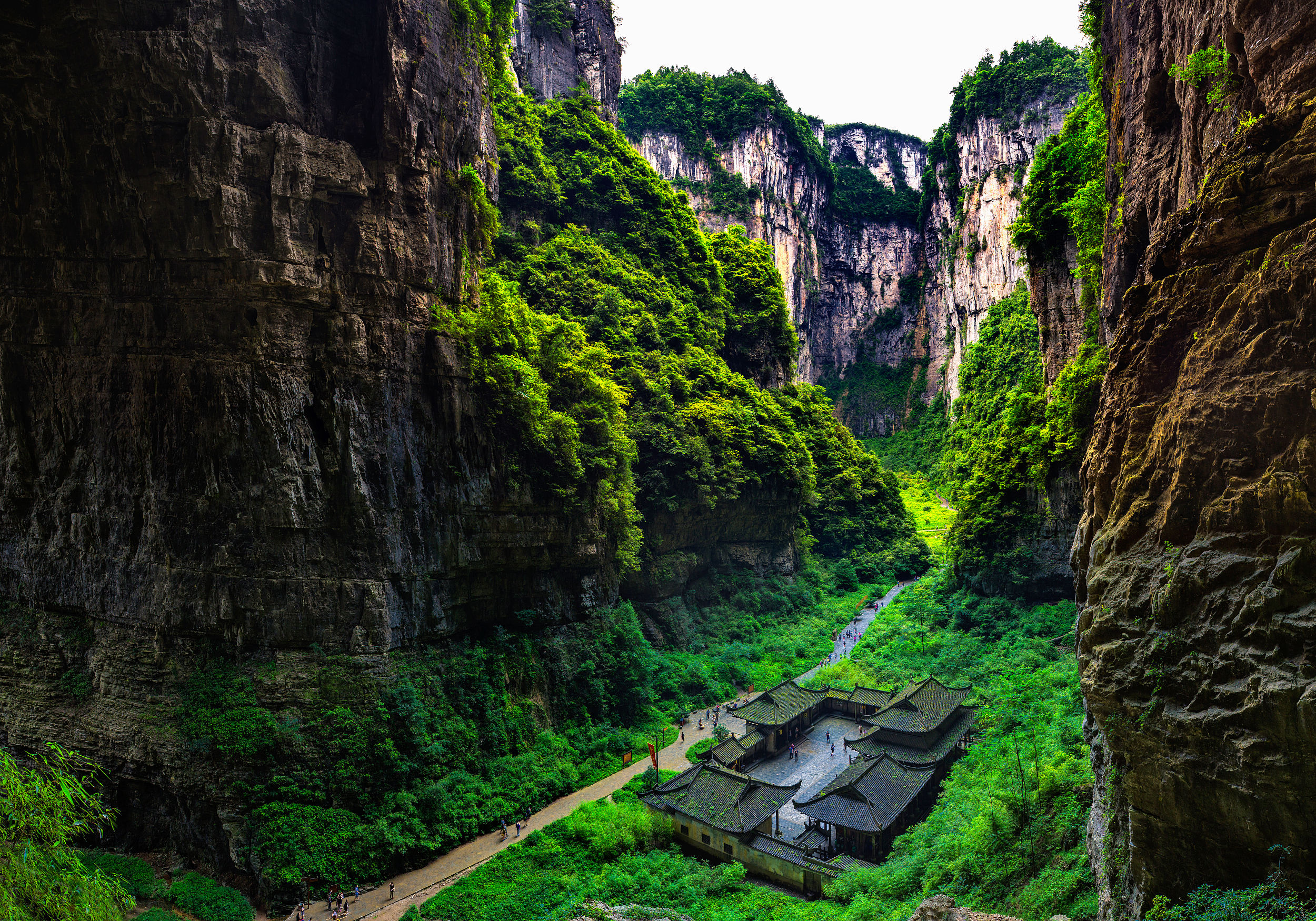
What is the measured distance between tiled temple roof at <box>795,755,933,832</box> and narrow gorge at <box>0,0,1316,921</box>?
0.89 m

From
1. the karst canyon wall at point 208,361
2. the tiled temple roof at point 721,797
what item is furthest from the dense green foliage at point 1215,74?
the tiled temple roof at point 721,797

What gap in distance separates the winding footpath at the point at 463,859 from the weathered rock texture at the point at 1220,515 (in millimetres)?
17419

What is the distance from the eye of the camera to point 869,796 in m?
21.5

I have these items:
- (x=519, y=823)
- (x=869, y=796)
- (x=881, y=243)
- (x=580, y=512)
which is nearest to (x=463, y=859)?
(x=519, y=823)

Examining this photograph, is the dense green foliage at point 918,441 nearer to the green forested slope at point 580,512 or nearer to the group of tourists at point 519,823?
the green forested slope at point 580,512

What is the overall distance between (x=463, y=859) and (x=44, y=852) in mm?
16344

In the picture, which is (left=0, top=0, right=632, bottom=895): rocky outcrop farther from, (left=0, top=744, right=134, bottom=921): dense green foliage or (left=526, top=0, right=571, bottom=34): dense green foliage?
(left=526, top=0, right=571, bottom=34): dense green foliage

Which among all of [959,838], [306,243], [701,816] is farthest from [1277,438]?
[306,243]

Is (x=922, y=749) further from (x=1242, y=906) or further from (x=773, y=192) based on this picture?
(x=773, y=192)

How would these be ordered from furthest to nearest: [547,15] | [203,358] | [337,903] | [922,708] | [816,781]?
[547,15], [922,708], [816,781], [203,358], [337,903]

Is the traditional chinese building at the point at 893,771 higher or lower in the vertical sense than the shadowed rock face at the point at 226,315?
lower

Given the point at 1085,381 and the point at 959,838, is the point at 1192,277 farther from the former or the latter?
the point at 1085,381

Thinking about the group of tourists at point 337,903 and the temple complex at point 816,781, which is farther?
the temple complex at point 816,781

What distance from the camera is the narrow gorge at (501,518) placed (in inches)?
294
